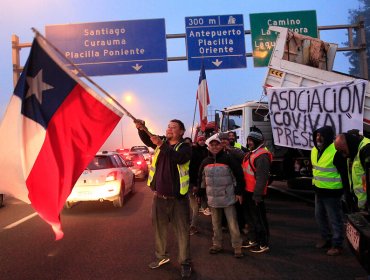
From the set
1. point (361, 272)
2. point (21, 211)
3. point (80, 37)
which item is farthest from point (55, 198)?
point (80, 37)

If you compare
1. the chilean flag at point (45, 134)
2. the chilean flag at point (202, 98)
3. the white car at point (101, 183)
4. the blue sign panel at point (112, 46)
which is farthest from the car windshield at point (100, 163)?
the chilean flag at point (45, 134)

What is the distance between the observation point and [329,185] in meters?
6.05

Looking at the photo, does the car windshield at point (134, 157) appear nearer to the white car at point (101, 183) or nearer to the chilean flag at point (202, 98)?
the chilean flag at point (202, 98)

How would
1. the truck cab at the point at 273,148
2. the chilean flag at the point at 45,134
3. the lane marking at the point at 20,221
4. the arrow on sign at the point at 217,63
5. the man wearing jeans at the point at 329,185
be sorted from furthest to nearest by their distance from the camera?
1. the arrow on sign at the point at 217,63
2. the truck cab at the point at 273,148
3. the lane marking at the point at 20,221
4. the man wearing jeans at the point at 329,185
5. the chilean flag at the point at 45,134

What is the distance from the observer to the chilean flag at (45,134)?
3920 mm

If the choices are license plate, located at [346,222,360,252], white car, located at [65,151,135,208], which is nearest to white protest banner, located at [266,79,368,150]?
white car, located at [65,151,135,208]

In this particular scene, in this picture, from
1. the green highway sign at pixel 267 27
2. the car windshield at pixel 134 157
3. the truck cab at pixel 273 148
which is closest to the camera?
the truck cab at pixel 273 148

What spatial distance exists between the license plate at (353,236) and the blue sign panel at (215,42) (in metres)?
11.4

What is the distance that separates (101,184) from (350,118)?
594cm

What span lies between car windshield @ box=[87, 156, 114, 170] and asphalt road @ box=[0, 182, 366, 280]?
62.7 inches

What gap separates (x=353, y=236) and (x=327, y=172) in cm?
208

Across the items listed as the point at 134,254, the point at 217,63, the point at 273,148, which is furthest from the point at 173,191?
the point at 217,63

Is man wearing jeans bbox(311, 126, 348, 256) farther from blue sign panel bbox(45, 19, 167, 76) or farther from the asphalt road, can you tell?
blue sign panel bbox(45, 19, 167, 76)

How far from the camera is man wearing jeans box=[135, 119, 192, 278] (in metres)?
5.26
